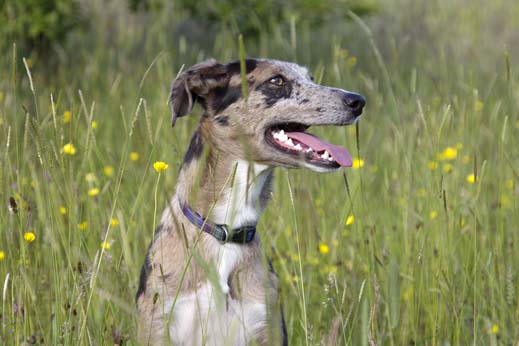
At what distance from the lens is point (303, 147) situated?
10.5 feet

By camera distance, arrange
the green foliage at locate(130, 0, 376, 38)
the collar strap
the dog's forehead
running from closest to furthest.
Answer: the collar strap → the dog's forehead → the green foliage at locate(130, 0, 376, 38)

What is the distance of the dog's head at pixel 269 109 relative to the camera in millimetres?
3209

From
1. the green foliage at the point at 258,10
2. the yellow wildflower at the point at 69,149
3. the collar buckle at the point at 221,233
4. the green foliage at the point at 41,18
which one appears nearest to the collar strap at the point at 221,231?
the collar buckle at the point at 221,233

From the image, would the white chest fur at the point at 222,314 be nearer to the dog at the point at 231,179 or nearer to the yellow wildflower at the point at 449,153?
the dog at the point at 231,179

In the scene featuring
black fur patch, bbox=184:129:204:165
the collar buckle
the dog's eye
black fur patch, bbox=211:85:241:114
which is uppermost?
the dog's eye

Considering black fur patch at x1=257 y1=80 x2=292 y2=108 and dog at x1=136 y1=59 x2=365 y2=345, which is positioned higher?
black fur patch at x1=257 y1=80 x2=292 y2=108

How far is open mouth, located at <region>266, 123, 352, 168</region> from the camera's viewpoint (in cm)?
304

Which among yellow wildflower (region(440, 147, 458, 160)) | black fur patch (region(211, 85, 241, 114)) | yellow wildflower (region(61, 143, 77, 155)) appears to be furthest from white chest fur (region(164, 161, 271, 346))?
yellow wildflower (region(440, 147, 458, 160))

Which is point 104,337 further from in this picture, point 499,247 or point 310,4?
point 310,4

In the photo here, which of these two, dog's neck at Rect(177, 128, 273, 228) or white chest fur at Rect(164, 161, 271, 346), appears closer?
white chest fur at Rect(164, 161, 271, 346)

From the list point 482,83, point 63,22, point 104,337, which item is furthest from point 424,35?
point 104,337

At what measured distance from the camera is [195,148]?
11.0 ft

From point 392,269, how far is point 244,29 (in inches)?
265

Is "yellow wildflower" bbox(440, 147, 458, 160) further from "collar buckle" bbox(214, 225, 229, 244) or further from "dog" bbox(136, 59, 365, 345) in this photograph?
"collar buckle" bbox(214, 225, 229, 244)
